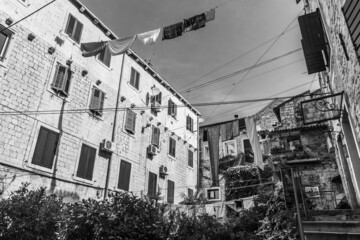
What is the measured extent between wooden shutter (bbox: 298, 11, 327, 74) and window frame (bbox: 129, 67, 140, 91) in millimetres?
11333

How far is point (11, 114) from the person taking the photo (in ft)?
34.2

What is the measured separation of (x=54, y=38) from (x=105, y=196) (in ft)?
28.1

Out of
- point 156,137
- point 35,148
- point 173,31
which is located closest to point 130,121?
point 156,137

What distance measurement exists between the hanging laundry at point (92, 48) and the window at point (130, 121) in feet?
14.6

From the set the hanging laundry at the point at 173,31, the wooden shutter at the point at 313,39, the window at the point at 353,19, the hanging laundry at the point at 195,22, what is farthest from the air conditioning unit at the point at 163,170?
the window at the point at 353,19

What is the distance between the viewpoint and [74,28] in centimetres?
1413

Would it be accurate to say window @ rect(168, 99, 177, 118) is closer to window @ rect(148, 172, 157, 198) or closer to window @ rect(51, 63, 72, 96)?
window @ rect(148, 172, 157, 198)

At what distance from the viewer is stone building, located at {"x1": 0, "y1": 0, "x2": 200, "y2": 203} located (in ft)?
35.0

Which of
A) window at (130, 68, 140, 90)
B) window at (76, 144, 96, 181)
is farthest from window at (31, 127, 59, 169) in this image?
window at (130, 68, 140, 90)

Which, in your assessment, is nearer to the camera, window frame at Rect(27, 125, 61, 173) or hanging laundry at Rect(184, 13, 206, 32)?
window frame at Rect(27, 125, 61, 173)

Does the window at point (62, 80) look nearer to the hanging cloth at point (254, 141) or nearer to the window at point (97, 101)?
the window at point (97, 101)

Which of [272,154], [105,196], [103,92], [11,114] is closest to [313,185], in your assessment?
[272,154]

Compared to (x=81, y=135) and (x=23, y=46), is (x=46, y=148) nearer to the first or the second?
(x=81, y=135)

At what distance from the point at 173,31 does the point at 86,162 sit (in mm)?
7782
